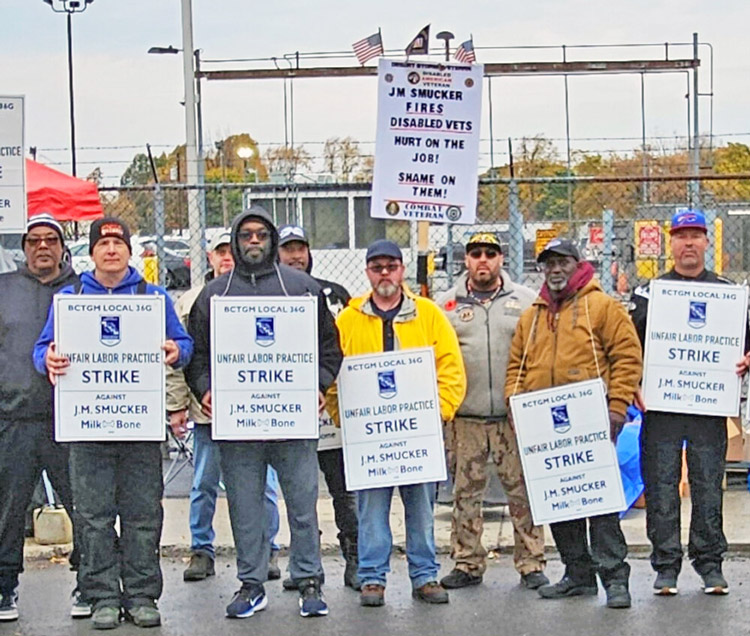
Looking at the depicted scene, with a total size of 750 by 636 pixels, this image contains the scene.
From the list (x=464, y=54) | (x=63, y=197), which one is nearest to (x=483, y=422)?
(x=464, y=54)

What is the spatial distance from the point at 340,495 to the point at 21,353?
1.94 m

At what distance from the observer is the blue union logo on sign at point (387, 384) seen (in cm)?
668

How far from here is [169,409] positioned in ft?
23.3

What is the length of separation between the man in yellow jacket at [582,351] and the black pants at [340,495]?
3.54 ft

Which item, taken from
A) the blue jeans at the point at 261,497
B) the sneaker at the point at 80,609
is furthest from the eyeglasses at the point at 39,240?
the sneaker at the point at 80,609

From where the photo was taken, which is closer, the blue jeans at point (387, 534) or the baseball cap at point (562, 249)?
→ the baseball cap at point (562, 249)

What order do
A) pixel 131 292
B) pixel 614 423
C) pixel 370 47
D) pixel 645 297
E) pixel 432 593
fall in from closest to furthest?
pixel 131 292 → pixel 614 423 → pixel 432 593 → pixel 645 297 → pixel 370 47

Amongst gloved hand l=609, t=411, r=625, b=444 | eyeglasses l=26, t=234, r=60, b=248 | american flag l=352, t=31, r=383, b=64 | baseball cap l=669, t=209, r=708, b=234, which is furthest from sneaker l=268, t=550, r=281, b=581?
american flag l=352, t=31, r=383, b=64

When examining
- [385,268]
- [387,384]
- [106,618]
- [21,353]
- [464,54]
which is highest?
[464,54]

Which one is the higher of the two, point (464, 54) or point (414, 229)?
point (464, 54)

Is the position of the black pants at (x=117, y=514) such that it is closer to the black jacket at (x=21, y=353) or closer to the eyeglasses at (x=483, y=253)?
the black jacket at (x=21, y=353)

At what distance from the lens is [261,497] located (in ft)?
21.5

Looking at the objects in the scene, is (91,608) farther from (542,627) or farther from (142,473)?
(542,627)

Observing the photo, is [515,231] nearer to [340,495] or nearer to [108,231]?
[340,495]
